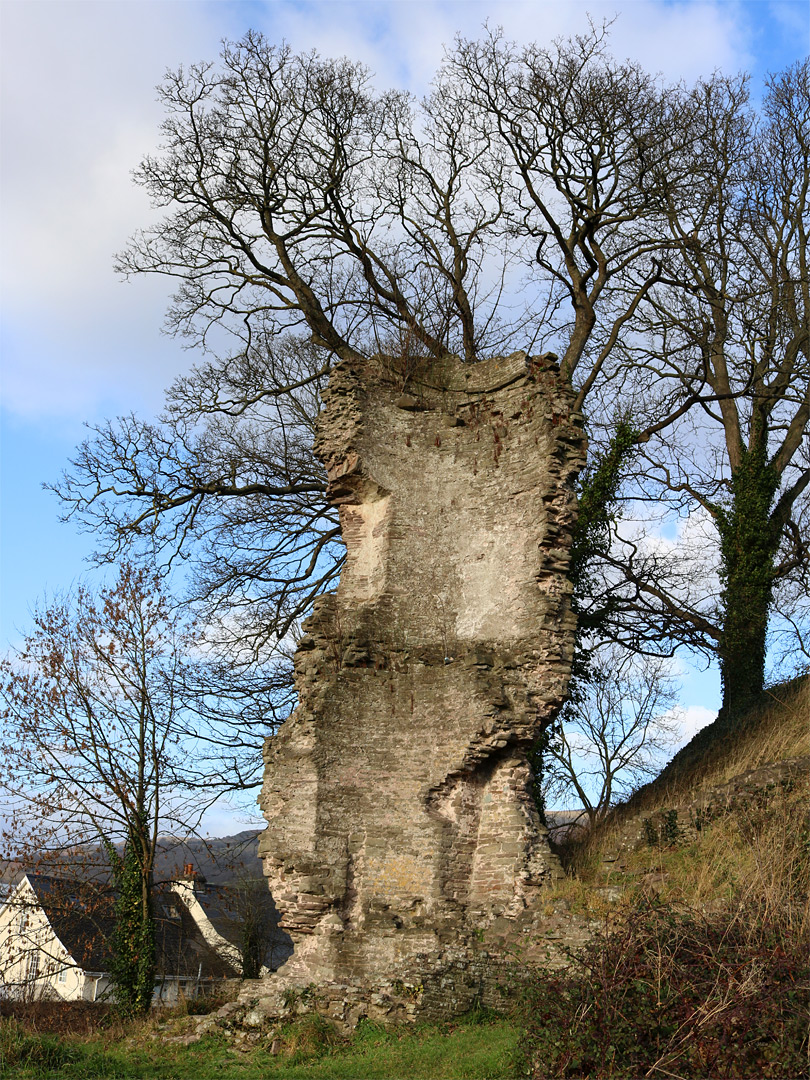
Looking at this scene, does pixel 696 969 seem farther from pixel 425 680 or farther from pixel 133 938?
pixel 133 938

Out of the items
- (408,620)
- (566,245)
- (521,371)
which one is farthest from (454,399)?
(566,245)

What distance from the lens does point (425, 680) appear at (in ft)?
38.9

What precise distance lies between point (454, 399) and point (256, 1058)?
822 cm

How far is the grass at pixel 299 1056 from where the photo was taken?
840cm

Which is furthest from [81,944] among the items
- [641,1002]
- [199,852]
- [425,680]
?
[641,1002]

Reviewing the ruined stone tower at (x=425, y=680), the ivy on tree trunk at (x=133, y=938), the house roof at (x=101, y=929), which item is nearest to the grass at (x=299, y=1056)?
the ruined stone tower at (x=425, y=680)

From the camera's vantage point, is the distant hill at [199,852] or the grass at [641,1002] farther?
the distant hill at [199,852]

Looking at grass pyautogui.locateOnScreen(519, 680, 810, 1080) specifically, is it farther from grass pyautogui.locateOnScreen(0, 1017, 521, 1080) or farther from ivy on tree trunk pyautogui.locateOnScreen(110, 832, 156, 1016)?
ivy on tree trunk pyautogui.locateOnScreen(110, 832, 156, 1016)

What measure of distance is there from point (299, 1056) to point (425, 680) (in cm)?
424

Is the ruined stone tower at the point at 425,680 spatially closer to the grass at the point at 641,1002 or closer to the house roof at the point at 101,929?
the grass at the point at 641,1002

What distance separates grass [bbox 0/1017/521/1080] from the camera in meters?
8.40

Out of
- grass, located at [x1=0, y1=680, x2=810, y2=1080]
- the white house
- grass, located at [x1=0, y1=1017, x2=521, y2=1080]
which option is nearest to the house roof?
the white house

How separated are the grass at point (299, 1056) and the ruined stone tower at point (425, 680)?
0.67m

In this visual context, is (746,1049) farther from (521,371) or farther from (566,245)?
(566,245)
